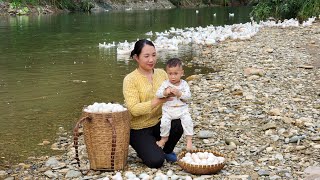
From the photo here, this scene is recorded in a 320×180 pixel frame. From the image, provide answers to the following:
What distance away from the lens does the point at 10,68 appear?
12.8 metres

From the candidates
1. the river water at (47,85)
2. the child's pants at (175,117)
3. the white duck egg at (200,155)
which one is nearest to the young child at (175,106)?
the child's pants at (175,117)

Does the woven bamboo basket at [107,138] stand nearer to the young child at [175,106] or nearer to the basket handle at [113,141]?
the basket handle at [113,141]

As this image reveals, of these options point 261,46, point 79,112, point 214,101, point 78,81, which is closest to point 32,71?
point 78,81

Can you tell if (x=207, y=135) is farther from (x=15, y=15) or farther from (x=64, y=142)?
(x=15, y=15)

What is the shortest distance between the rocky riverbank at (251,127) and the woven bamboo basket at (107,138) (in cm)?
12

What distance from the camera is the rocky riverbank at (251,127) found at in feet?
15.9

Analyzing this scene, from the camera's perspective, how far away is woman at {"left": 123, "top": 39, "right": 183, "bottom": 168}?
4875 mm

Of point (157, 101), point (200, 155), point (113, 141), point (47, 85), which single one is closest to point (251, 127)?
point (200, 155)

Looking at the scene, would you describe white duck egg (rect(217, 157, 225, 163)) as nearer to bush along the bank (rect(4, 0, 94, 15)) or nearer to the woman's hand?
the woman's hand

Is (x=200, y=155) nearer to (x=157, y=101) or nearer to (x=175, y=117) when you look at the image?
(x=175, y=117)

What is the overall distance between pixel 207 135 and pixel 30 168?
86.7 inches

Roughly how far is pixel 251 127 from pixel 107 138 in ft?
7.48

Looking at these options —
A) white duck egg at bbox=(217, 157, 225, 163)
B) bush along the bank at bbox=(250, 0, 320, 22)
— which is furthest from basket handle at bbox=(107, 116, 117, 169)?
bush along the bank at bbox=(250, 0, 320, 22)

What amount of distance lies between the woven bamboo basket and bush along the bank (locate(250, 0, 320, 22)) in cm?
1774
